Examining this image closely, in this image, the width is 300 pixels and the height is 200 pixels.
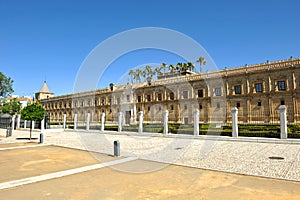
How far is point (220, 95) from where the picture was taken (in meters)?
35.3

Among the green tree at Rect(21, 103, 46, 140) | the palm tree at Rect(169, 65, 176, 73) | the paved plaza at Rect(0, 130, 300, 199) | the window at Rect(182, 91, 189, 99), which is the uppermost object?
the palm tree at Rect(169, 65, 176, 73)

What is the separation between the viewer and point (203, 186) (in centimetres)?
497

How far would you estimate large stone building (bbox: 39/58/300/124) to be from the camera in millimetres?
29344

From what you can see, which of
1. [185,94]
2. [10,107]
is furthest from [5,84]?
[185,94]

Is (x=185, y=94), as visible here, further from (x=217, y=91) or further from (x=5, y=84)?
(x=5, y=84)

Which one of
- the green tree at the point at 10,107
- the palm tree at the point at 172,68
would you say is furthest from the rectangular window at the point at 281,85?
the green tree at the point at 10,107

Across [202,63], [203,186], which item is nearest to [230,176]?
[203,186]

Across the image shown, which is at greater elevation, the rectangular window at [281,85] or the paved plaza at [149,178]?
the rectangular window at [281,85]

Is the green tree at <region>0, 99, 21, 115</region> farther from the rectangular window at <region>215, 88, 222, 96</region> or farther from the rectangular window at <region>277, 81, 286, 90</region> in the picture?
the rectangular window at <region>277, 81, 286, 90</region>

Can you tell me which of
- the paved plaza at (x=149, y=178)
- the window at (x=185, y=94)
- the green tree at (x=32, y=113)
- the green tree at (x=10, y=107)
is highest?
the window at (x=185, y=94)

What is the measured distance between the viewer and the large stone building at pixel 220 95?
96.3 feet

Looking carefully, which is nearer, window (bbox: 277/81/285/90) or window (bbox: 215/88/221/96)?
window (bbox: 277/81/285/90)

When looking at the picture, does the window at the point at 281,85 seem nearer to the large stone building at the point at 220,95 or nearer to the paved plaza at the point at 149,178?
the large stone building at the point at 220,95

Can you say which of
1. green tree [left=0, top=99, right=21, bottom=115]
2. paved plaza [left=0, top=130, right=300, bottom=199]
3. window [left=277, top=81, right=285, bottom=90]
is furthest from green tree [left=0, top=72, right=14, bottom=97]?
window [left=277, top=81, right=285, bottom=90]
